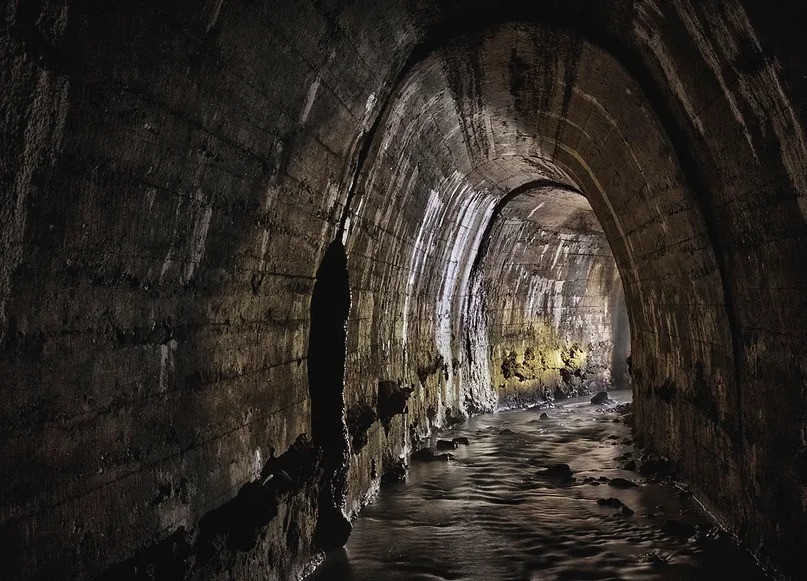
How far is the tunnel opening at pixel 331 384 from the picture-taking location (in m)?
6.64

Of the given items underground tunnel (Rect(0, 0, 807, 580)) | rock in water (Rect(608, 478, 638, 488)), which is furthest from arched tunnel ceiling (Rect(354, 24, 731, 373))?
rock in water (Rect(608, 478, 638, 488))

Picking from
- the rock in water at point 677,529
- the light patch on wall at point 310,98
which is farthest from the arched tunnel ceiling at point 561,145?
the rock in water at point 677,529

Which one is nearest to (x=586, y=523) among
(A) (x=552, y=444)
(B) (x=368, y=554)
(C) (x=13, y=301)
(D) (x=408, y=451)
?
(B) (x=368, y=554)

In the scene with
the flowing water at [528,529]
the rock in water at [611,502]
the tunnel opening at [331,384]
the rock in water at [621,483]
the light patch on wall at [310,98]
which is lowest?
the flowing water at [528,529]

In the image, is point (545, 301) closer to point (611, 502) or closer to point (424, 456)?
point (424, 456)

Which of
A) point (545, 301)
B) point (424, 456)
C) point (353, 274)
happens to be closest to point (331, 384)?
point (353, 274)

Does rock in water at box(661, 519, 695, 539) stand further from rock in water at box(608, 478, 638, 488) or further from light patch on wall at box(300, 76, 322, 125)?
light patch on wall at box(300, 76, 322, 125)

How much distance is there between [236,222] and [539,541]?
489 centimetres

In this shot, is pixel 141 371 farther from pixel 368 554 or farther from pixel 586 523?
pixel 586 523

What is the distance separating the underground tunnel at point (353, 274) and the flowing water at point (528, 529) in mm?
52

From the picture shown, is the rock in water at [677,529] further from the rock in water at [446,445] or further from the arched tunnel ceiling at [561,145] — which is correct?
the rock in water at [446,445]

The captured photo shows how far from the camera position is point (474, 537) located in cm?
746

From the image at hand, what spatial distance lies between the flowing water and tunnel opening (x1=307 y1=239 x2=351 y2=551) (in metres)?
0.43

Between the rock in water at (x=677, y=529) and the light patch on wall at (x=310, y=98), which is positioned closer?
the light patch on wall at (x=310, y=98)
